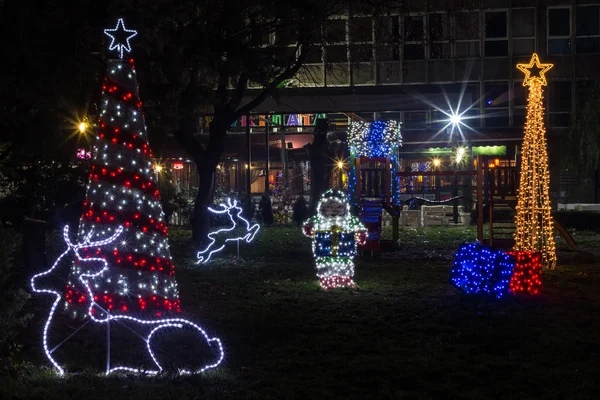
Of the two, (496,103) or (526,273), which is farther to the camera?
(496,103)

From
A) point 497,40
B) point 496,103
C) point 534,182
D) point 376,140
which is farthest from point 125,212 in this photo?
point 497,40

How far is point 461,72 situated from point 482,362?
34.6 metres

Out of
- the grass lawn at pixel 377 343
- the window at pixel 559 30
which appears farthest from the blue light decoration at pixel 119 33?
the window at pixel 559 30

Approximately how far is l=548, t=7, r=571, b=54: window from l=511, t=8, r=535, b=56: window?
998 mm

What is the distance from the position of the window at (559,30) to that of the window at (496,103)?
10.6ft

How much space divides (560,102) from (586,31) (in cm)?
395

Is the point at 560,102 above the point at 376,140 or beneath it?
above

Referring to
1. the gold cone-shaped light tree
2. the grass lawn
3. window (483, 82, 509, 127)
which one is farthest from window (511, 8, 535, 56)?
the grass lawn

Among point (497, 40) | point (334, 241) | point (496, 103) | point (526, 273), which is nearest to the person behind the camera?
point (526, 273)

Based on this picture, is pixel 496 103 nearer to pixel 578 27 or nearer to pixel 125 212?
pixel 578 27

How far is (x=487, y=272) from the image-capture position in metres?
10.6

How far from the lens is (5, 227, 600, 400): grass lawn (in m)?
6.09

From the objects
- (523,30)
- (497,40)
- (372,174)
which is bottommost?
(372,174)

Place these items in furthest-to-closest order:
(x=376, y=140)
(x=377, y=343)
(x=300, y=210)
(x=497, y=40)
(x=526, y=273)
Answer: (x=497, y=40), (x=300, y=210), (x=376, y=140), (x=526, y=273), (x=377, y=343)
